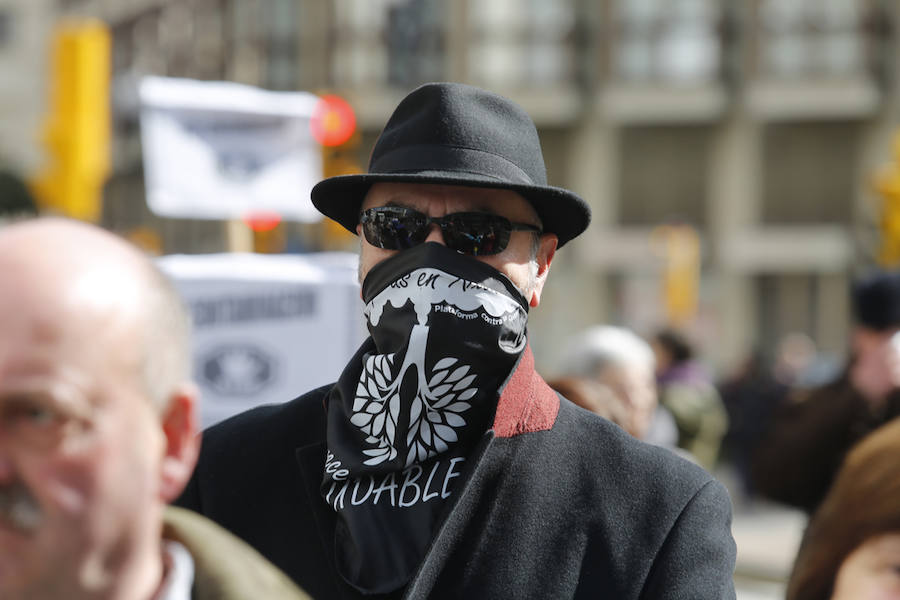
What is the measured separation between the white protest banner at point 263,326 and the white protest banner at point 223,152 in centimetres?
76

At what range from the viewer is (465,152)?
2387mm

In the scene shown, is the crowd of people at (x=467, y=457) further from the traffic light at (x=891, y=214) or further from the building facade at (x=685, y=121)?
the building facade at (x=685, y=121)

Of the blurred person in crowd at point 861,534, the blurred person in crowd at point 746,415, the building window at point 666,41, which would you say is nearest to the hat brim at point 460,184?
the blurred person in crowd at point 861,534

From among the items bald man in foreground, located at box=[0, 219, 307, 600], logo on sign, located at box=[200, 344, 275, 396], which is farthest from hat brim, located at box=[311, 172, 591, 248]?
logo on sign, located at box=[200, 344, 275, 396]

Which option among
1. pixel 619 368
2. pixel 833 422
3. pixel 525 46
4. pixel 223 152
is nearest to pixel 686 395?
pixel 619 368

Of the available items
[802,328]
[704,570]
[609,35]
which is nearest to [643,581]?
[704,570]

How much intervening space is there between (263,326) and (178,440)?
14.4 ft

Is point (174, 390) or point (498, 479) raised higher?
point (174, 390)

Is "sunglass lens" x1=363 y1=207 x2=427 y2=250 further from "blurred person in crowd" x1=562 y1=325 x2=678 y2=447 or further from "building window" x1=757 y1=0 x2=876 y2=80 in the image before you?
"building window" x1=757 y1=0 x2=876 y2=80

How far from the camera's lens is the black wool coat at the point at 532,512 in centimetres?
220

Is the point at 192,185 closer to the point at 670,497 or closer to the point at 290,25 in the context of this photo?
the point at 670,497

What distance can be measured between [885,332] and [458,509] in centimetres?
270

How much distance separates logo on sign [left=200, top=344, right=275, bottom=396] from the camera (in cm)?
563

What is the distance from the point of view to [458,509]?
2225 millimetres
